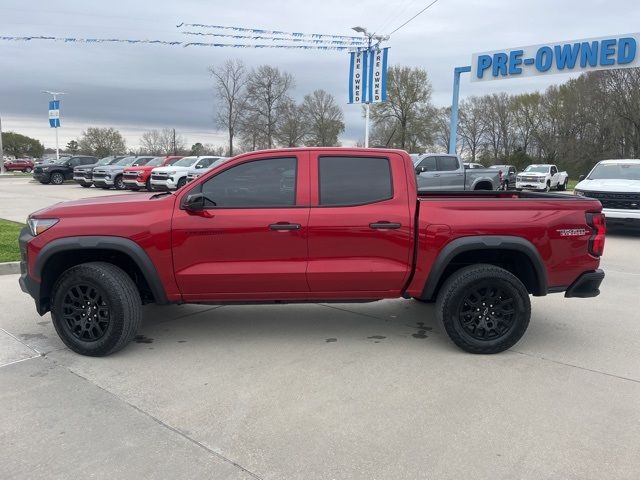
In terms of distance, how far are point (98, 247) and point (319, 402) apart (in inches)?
87.1

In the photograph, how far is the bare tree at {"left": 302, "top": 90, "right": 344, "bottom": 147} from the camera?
2318 inches

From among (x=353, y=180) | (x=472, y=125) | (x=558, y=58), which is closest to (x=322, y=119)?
(x=472, y=125)

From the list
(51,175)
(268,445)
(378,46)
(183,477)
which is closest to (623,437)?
(268,445)

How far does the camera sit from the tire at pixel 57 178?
29.2 metres

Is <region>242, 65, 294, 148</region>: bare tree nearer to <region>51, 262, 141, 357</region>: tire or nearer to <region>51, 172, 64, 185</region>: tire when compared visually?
<region>51, 172, 64, 185</region>: tire

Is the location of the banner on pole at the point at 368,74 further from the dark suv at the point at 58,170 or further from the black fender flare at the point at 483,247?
the dark suv at the point at 58,170

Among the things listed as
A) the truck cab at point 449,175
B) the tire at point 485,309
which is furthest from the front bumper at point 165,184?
the tire at point 485,309

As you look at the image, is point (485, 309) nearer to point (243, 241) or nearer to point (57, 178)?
point (243, 241)

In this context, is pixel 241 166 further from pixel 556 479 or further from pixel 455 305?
pixel 556 479

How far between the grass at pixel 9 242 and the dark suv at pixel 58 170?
19.5 metres

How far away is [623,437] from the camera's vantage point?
10.2 feet

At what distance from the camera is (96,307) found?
14.2ft

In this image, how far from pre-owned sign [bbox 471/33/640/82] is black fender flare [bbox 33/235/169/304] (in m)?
20.3

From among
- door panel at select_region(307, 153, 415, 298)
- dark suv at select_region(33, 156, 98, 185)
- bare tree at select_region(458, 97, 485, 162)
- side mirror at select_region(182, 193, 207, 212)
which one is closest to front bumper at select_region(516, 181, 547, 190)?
dark suv at select_region(33, 156, 98, 185)
